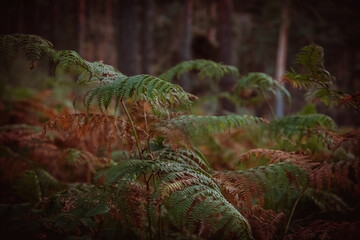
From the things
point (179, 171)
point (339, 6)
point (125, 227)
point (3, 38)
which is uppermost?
point (339, 6)

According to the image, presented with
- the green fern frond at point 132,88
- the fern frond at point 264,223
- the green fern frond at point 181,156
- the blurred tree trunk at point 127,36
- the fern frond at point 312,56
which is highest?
the blurred tree trunk at point 127,36

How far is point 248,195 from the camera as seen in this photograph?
187 centimetres

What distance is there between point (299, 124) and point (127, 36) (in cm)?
884

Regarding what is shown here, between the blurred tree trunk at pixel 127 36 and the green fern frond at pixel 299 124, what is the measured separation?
25.8 feet

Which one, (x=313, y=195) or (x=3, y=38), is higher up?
(x=3, y=38)

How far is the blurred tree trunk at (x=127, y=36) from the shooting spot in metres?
10.1

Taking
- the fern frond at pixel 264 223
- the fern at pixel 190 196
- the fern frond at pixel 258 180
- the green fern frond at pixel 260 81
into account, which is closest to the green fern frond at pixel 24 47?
the fern at pixel 190 196

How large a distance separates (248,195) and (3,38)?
2.11m

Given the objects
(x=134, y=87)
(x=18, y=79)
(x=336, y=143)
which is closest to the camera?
(x=134, y=87)

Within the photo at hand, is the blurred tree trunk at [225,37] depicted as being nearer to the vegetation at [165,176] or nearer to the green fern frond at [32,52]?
the vegetation at [165,176]

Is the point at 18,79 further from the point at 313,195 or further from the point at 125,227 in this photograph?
the point at 313,195

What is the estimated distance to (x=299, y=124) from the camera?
2.95 m

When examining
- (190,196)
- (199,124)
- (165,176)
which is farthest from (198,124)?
(190,196)

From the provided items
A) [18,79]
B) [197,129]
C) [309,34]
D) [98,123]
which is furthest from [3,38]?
[309,34]
